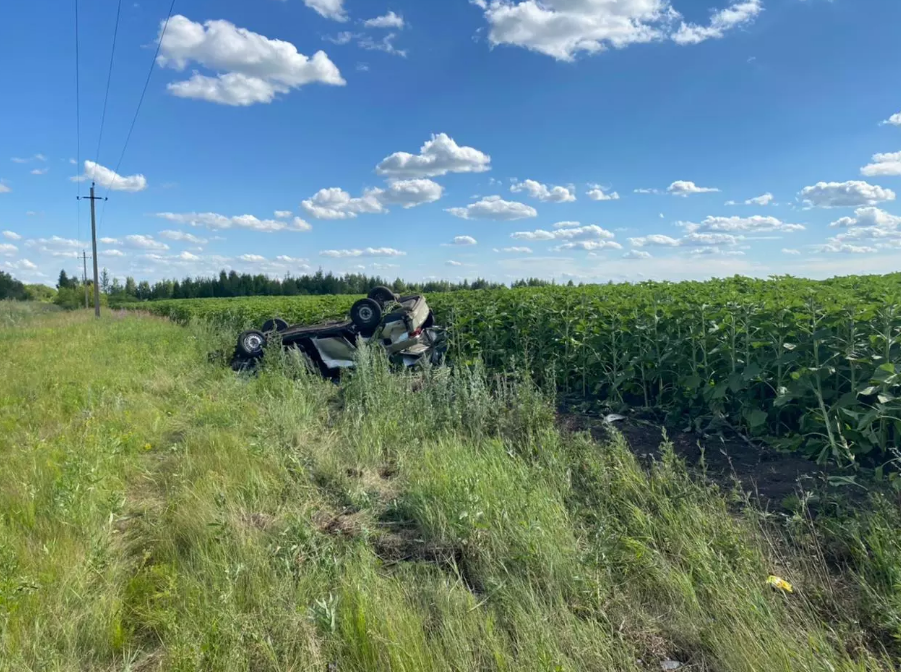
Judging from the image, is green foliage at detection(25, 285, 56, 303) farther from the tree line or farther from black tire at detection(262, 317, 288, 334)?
black tire at detection(262, 317, 288, 334)

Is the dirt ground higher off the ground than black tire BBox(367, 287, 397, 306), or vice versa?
black tire BBox(367, 287, 397, 306)

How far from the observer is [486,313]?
825 cm

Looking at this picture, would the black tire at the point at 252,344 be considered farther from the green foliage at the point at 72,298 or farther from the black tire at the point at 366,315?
the green foliage at the point at 72,298

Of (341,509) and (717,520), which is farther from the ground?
(717,520)

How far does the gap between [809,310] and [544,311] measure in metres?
3.45

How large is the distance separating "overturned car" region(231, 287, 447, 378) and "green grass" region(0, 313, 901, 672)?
4058 mm

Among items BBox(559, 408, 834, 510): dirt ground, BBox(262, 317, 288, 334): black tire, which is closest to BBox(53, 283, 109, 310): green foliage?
BBox(262, 317, 288, 334): black tire

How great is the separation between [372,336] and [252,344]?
2.91 m

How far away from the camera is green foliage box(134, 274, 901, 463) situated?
3.93m

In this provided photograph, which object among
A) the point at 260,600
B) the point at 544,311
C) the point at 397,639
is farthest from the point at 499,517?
the point at 544,311

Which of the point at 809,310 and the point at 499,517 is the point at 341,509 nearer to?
the point at 499,517

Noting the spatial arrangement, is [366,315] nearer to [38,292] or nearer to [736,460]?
[736,460]

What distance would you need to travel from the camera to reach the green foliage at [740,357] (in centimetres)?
393

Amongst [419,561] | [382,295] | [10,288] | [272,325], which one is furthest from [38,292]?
[419,561]
